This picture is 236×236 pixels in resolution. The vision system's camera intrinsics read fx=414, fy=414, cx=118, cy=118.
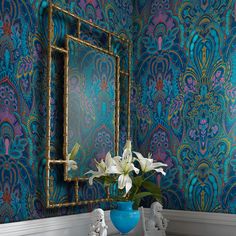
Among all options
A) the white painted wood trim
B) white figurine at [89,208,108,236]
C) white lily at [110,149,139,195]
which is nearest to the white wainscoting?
the white painted wood trim

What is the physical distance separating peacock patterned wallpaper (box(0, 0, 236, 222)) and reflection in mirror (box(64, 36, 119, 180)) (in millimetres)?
95

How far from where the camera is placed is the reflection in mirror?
6.82ft

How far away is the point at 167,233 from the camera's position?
252 cm

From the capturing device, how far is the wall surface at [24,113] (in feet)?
5.74

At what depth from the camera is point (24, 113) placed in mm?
1846

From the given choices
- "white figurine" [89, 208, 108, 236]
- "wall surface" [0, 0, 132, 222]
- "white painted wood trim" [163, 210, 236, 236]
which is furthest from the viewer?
"white painted wood trim" [163, 210, 236, 236]

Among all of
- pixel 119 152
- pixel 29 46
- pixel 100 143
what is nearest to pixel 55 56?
pixel 29 46

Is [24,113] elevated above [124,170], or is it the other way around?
[24,113]

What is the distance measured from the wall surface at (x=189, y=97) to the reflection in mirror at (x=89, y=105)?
32 cm

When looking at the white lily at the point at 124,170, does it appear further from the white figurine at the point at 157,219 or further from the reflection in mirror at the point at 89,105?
the white figurine at the point at 157,219

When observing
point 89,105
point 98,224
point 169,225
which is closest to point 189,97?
point 89,105

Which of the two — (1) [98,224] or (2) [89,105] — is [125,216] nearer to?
(1) [98,224]

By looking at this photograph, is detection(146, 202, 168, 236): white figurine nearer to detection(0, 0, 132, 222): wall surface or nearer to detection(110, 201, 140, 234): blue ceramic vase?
detection(110, 201, 140, 234): blue ceramic vase

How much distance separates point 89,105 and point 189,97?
658 millimetres
